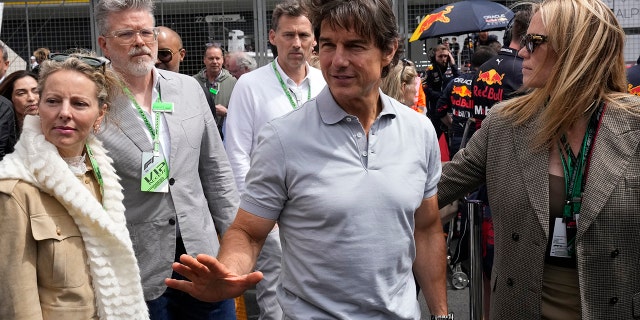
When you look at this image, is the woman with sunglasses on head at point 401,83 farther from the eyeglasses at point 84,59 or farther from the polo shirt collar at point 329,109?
the polo shirt collar at point 329,109

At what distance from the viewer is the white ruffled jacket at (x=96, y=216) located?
3.06 meters

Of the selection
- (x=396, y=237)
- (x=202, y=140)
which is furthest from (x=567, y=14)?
(x=202, y=140)

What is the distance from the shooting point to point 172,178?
3857 mm

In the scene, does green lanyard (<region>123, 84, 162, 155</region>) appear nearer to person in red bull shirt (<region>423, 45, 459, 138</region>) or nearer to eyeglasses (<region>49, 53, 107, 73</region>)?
eyeglasses (<region>49, 53, 107, 73</region>)

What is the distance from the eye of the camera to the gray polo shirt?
2.72 m

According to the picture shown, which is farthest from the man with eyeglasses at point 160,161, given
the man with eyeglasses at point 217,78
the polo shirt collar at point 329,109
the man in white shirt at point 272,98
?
the man with eyeglasses at point 217,78

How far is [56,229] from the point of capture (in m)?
3.04

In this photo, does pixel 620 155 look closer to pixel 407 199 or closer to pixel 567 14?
pixel 567 14

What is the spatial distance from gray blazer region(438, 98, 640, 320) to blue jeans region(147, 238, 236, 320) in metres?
1.49

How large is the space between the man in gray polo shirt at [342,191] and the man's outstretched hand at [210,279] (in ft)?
0.33

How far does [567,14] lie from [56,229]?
1988 mm

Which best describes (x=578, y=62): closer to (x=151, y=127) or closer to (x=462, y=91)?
(x=151, y=127)

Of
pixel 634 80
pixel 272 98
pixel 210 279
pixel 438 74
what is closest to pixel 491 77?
pixel 634 80

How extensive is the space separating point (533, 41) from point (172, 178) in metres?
1.72
